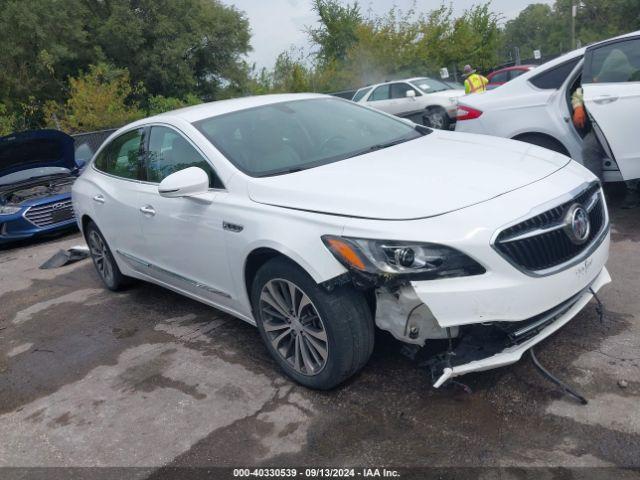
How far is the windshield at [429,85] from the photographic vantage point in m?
15.5

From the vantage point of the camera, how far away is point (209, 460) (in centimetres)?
287

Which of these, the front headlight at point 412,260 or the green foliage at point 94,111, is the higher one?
the green foliage at point 94,111

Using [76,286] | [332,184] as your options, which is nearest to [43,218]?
[76,286]

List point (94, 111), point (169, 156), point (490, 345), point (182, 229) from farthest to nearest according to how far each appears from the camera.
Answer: point (94, 111), point (169, 156), point (182, 229), point (490, 345)

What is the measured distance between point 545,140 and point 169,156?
11.8 feet

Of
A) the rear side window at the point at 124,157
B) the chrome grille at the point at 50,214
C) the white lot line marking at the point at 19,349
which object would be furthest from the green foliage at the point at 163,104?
the white lot line marking at the point at 19,349

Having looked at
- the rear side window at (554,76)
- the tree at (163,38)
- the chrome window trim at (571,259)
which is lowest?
the chrome window trim at (571,259)

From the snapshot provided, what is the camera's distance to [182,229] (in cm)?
392

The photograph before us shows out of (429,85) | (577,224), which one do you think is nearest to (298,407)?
(577,224)

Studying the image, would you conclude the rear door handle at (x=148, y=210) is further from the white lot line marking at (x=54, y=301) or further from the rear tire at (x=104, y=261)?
the white lot line marking at (x=54, y=301)

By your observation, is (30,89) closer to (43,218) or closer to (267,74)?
(267,74)

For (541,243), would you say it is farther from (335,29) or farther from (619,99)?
(335,29)

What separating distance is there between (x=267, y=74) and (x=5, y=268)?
82.6ft

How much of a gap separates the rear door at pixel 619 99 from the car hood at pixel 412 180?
5.34 ft
